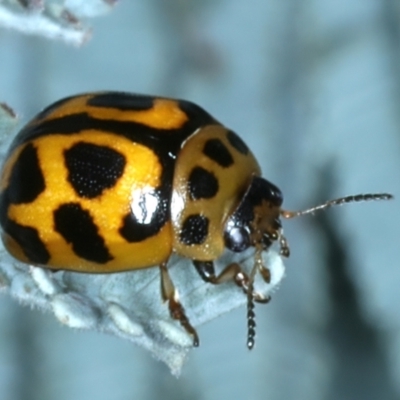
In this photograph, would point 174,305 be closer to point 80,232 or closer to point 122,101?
point 80,232

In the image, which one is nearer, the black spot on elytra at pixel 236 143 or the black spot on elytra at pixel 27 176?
the black spot on elytra at pixel 27 176

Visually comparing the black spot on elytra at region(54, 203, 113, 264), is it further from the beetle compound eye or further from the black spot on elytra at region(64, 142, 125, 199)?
the beetle compound eye

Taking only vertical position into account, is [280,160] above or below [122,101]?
below

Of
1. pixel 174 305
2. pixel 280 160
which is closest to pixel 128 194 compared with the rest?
pixel 174 305

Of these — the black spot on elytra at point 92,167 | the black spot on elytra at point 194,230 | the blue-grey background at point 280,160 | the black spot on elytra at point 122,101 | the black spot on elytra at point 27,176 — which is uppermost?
the black spot on elytra at point 122,101

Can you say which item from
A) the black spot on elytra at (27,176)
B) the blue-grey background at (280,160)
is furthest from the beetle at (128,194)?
the blue-grey background at (280,160)

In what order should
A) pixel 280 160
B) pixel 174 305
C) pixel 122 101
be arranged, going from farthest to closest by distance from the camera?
pixel 280 160
pixel 122 101
pixel 174 305

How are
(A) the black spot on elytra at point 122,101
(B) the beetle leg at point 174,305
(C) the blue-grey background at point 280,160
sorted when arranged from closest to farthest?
(B) the beetle leg at point 174,305
(A) the black spot on elytra at point 122,101
(C) the blue-grey background at point 280,160

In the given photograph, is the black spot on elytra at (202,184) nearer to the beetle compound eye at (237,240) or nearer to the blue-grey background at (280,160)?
the beetle compound eye at (237,240)
